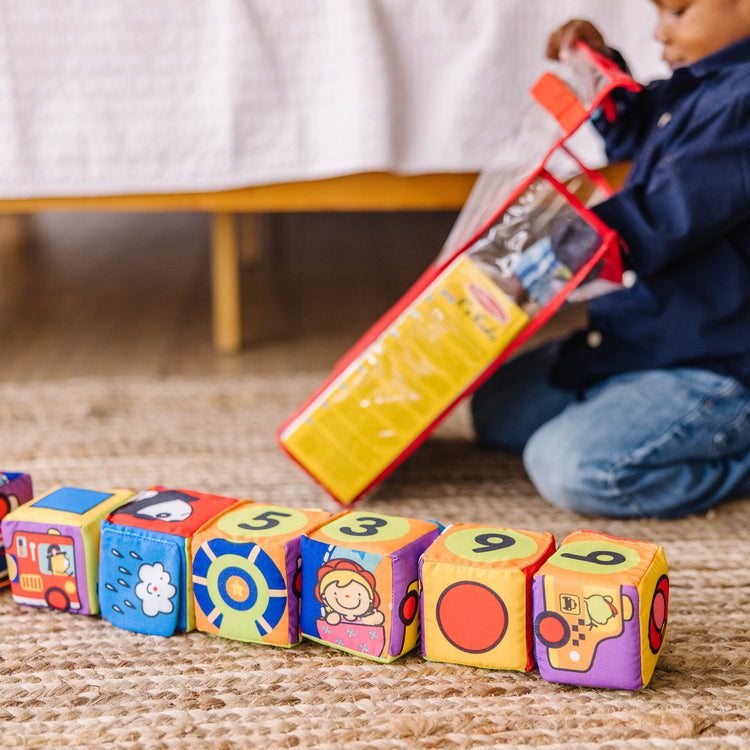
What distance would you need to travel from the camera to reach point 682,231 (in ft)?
2.41

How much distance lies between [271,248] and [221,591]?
1.44 m

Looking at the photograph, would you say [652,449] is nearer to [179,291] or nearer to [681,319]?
[681,319]

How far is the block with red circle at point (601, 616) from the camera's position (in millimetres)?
498

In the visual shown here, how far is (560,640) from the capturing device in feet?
1.70

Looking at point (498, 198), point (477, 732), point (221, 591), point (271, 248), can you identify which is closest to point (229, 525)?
point (221, 591)

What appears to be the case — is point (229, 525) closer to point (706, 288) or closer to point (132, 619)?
point (132, 619)

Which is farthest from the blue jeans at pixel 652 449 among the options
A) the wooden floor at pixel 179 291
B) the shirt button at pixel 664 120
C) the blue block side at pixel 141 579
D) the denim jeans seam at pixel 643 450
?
the wooden floor at pixel 179 291

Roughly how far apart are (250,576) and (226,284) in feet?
2.45

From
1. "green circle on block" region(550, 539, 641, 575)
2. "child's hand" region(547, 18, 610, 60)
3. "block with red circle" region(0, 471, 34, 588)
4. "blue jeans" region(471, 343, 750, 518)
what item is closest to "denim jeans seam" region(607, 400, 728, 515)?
"blue jeans" region(471, 343, 750, 518)

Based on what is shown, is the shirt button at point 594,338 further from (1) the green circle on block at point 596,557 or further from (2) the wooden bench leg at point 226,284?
(2) the wooden bench leg at point 226,284

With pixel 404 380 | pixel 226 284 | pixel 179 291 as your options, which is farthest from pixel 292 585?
pixel 179 291

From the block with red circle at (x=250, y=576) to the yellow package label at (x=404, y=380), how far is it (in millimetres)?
202

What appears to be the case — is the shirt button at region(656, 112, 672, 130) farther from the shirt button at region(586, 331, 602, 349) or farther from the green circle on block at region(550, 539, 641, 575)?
the green circle on block at region(550, 539, 641, 575)

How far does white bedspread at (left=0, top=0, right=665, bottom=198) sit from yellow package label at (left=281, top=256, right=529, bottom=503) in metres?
0.35
